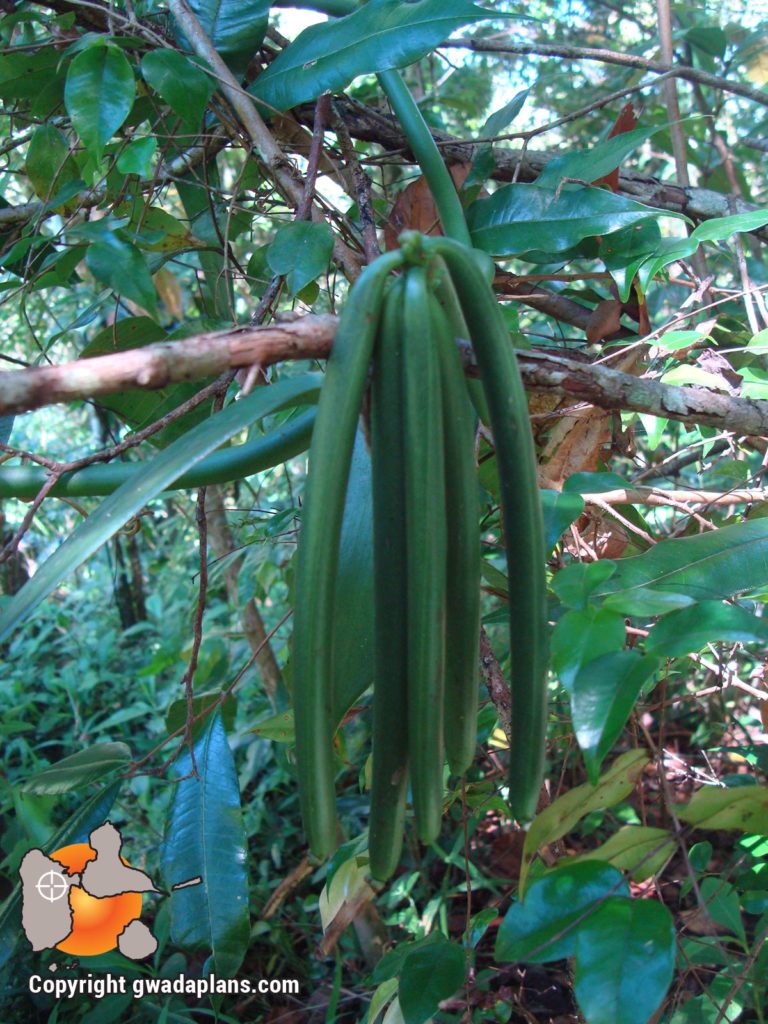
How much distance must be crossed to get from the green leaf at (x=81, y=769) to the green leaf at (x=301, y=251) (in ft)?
1.74

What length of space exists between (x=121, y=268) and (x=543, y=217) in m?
0.44

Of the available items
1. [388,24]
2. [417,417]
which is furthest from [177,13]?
[417,417]

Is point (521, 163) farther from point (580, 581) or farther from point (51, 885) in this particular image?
point (51, 885)

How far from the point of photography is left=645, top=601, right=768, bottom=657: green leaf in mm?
514

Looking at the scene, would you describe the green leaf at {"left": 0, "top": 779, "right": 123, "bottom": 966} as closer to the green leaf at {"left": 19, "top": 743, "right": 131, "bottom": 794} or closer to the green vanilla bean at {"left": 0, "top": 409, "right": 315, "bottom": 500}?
the green leaf at {"left": 19, "top": 743, "right": 131, "bottom": 794}

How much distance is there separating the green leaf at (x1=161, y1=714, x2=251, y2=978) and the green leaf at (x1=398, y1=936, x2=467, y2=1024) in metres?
0.16

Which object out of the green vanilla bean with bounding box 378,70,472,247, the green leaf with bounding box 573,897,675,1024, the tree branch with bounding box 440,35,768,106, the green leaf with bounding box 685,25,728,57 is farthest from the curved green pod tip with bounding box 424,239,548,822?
the green leaf with bounding box 685,25,728,57

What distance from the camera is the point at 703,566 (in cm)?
66

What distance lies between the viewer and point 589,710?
0.48 metres

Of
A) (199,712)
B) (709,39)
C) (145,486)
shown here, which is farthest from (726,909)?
(709,39)

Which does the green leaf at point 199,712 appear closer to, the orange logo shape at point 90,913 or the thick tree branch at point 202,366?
the orange logo shape at point 90,913

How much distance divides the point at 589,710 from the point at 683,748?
1.42m

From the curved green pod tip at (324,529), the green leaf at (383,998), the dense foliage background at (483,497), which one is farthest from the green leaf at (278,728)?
the curved green pod tip at (324,529)

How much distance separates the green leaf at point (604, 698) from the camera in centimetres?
47
